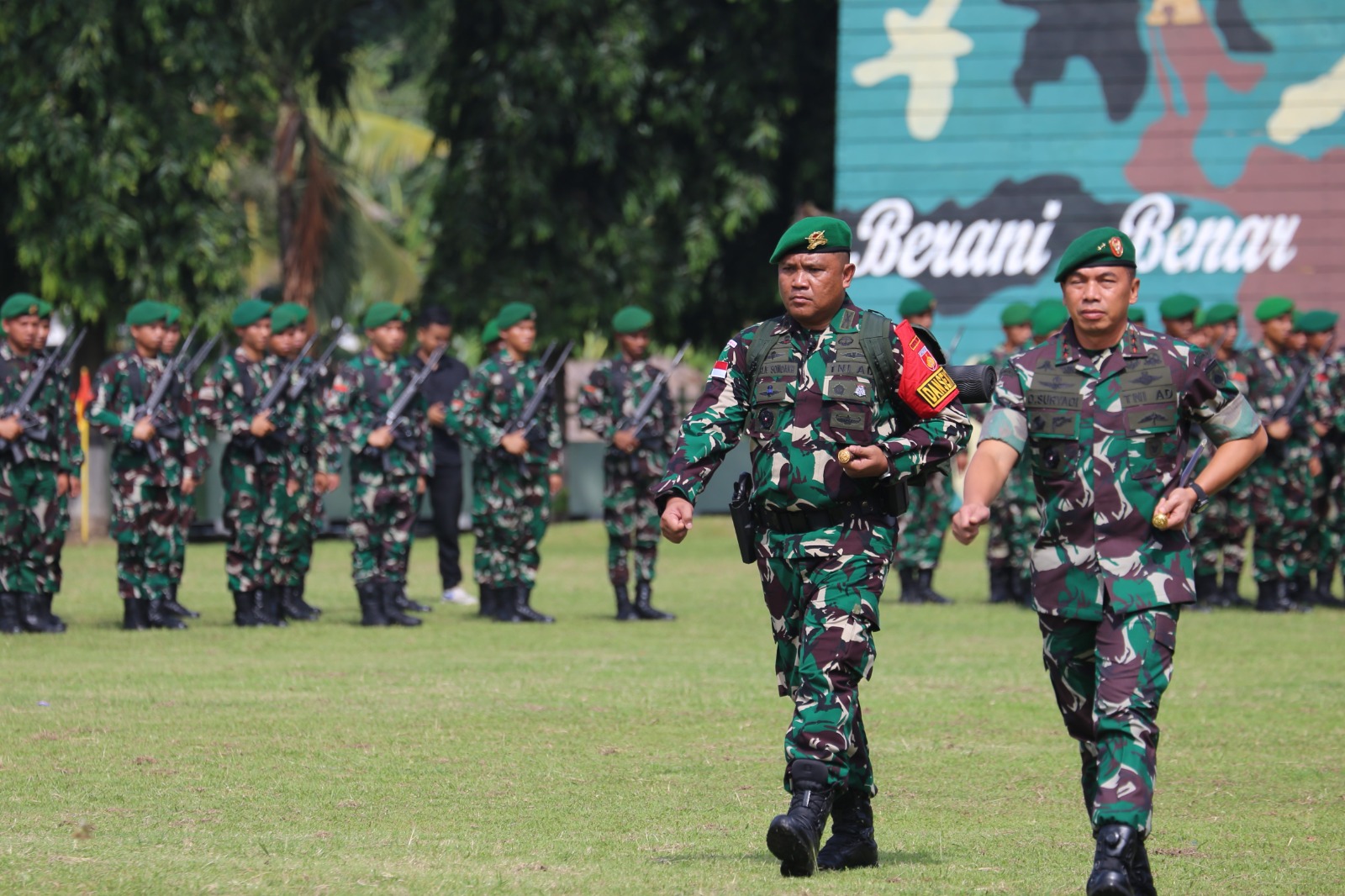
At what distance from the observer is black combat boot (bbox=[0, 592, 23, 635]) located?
12.3 meters

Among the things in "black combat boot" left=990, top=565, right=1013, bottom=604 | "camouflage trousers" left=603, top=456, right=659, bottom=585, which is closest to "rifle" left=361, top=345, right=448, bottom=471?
"camouflage trousers" left=603, top=456, right=659, bottom=585

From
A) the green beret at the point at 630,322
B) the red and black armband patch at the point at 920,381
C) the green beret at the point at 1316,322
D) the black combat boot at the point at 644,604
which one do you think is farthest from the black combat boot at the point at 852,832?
the green beret at the point at 1316,322

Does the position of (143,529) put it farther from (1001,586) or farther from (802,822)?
(802,822)

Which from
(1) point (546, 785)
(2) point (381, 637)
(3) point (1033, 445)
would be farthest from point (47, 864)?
(2) point (381, 637)

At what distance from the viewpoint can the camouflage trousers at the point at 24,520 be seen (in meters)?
12.1

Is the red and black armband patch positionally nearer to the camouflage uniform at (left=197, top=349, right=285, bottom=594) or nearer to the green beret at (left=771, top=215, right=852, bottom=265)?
the green beret at (left=771, top=215, right=852, bottom=265)

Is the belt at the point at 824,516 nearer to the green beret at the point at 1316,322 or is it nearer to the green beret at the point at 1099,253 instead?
the green beret at the point at 1099,253

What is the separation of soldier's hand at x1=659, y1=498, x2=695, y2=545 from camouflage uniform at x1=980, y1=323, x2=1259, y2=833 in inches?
37.3

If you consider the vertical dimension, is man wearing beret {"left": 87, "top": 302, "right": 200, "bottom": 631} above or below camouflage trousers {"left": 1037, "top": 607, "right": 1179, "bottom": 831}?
above

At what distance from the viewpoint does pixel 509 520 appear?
529 inches

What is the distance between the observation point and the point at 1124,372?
5.61m

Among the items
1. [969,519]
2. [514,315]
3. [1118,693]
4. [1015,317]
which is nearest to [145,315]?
[514,315]

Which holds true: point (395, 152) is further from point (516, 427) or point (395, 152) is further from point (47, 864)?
point (47, 864)

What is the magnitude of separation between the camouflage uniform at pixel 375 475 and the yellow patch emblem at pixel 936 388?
7487 millimetres
